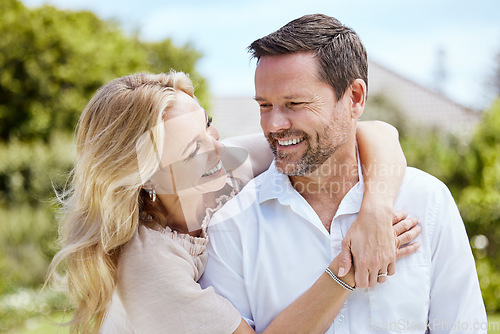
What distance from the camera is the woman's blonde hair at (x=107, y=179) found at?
7.66 feet

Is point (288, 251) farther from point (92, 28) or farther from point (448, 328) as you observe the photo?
point (92, 28)

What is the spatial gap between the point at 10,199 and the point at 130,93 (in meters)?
6.83

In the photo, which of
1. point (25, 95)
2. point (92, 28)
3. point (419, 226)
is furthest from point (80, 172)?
point (92, 28)

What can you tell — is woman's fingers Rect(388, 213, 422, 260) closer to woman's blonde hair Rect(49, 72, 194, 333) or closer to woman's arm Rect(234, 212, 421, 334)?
woman's arm Rect(234, 212, 421, 334)

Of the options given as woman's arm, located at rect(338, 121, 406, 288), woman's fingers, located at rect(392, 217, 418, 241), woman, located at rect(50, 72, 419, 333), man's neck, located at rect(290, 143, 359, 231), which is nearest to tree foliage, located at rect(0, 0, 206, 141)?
woman, located at rect(50, 72, 419, 333)

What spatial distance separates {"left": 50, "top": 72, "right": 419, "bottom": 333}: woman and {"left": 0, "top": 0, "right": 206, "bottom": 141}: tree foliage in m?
9.62

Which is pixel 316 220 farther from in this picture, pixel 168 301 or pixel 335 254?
pixel 168 301

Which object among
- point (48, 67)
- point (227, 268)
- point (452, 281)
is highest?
point (227, 268)

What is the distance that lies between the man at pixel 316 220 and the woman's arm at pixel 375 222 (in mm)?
84

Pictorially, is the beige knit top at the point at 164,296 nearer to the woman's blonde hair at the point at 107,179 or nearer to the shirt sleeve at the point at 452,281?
the woman's blonde hair at the point at 107,179

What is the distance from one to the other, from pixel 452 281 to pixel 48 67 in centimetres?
1134

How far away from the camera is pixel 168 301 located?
2.19 metres

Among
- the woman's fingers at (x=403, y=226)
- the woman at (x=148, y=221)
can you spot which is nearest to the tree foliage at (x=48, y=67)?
the woman at (x=148, y=221)

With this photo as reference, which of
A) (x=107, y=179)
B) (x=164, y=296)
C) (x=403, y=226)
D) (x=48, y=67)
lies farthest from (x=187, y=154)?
(x=48, y=67)
